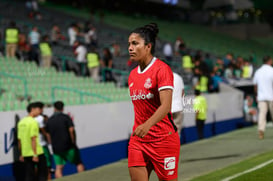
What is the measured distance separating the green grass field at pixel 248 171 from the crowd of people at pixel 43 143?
142 inches

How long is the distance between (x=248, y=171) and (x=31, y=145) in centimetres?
437

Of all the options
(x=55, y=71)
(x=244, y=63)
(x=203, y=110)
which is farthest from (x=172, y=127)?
(x=244, y=63)

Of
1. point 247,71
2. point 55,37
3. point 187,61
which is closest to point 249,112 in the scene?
point 187,61

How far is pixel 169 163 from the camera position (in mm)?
5051

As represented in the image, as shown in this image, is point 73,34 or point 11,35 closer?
point 11,35

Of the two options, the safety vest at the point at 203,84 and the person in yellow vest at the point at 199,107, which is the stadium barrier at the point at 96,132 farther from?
the safety vest at the point at 203,84

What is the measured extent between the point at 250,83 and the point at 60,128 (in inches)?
616

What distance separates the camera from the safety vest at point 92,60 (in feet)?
Result: 65.5

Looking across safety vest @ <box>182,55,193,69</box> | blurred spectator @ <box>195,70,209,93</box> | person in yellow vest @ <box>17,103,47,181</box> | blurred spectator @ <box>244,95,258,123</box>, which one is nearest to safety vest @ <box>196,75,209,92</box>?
blurred spectator @ <box>195,70,209,93</box>

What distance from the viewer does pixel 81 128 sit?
1423 cm

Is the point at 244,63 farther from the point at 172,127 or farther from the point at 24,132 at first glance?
the point at 172,127

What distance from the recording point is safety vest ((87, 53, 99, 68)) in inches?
786

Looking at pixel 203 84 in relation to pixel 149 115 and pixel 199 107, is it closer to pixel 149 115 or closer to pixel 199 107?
pixel 199 107

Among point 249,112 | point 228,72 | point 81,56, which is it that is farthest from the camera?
point 228,72
